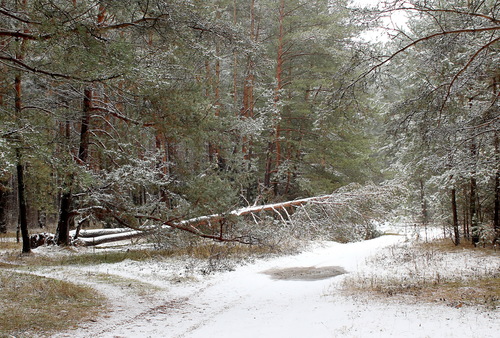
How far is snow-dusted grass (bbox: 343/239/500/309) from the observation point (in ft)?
21.3

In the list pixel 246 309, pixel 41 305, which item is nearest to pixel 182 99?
pixel 246 309

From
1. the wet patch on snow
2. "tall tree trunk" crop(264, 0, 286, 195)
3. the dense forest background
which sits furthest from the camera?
"tall tree trunk" crop(264, 0, 286, 195)

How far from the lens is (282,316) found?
6156 mm

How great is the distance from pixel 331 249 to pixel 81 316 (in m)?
11.2

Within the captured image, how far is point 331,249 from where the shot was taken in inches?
592

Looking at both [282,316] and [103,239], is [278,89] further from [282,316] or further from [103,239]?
[282,316]

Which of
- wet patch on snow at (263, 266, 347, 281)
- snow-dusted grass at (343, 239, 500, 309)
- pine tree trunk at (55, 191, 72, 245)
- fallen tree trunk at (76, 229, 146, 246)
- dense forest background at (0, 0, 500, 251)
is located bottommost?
wet patch on snow at (263, 266, 347, 281)

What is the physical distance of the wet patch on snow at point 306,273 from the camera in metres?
9.77

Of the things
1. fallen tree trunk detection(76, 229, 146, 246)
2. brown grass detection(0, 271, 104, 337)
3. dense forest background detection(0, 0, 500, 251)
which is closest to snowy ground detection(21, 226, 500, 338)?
brown grass detection(0, 271, 104, 337)

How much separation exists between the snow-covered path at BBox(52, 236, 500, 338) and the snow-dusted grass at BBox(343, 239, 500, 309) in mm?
572

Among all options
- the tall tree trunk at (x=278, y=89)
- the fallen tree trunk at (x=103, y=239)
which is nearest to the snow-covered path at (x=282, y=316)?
the fallen tree trunk at (x=103, y=239)

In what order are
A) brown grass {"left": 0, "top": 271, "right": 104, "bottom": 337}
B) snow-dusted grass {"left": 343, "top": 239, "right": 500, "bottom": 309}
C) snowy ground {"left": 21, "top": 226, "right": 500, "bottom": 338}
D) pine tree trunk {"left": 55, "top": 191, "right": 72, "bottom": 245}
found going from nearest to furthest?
1. brown grass {"left": 0, "top": 271, "right": 104, "bottom": 337}
2. snowy ground {"left": 21, "top": 226, "right": 500, "bottom": 338}
3. snow-dusted grass {"left": 343, "top": 239, "right": 500, "bottom": 309}
4. pine tree trunk {"left": 55, "top": 191, "right": 72, "bottom": 245}

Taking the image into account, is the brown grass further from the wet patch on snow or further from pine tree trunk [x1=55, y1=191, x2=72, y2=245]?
the wet patch on snow

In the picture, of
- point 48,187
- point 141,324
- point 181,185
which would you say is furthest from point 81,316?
point 181,185
